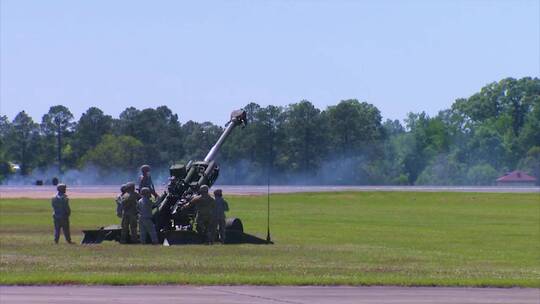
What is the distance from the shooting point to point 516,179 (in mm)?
148375

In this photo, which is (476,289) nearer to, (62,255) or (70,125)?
(62,255)

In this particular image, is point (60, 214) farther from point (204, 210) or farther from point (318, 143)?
point (318, 143)

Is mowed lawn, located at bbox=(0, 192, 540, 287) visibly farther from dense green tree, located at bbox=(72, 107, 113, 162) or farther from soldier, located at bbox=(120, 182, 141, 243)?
dense green tree, located at bbox=(72, 107, 113, 162)

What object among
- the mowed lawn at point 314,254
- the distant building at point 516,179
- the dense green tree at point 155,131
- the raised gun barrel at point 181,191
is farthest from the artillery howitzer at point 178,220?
the distant building at point 516,179

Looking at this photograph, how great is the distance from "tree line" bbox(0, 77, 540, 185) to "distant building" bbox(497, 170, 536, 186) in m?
1.26

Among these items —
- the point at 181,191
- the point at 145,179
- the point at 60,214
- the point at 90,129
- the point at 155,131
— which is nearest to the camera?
the point at 145,179

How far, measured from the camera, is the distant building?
5723 inches

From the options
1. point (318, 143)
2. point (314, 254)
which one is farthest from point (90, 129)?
point (314, 254)

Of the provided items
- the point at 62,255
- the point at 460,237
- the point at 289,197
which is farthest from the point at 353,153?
the point at 62,255

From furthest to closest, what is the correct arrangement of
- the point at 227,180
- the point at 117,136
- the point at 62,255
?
the point at 117,136
the point at 227,180
the point at 62,255

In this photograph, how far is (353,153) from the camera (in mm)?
Answer: 143500

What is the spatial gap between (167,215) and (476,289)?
1367cm

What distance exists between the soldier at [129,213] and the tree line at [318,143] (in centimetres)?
7075

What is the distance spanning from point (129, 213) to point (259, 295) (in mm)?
13197
